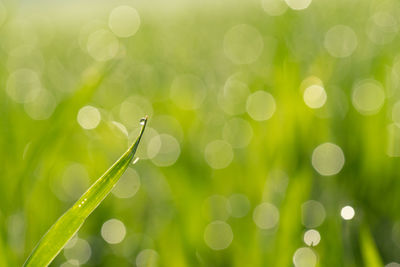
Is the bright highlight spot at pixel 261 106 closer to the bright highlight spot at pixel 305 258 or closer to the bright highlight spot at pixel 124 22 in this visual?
the bright highlight spot at pixel 305 258

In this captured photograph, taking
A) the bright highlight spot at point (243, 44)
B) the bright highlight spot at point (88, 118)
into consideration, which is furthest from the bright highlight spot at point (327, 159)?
the bright highlight spot at point (243, 44)

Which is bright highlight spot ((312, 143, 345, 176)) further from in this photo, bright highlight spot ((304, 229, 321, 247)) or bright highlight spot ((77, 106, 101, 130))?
bright highlight spot ((77, 106, 101, 130))

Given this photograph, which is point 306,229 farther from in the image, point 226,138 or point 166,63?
point 166,63

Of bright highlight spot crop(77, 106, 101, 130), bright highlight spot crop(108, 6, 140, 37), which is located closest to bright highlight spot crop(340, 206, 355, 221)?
bright highlight spot crop(77, 106, 101, 130)

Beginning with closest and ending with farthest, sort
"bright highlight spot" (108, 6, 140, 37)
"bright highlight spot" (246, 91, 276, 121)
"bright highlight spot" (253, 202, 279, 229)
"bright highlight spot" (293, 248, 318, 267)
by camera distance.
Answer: "bright highlight spot" (293, 248, 318, 267), "bright highlight spot" (253, 202, 279, 229), "bright highlight spot" (246, 91, 276, 121), "bright highlight spot" (108, 6, 140, 37)

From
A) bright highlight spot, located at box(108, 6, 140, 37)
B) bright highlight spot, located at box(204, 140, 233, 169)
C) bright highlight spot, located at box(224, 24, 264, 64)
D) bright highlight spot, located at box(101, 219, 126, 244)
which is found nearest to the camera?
bright highlight spot, located at box(101, 219, 126, 244)

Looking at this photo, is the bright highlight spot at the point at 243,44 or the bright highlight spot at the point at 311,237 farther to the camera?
the bright highlight spot at the point at 243,44
